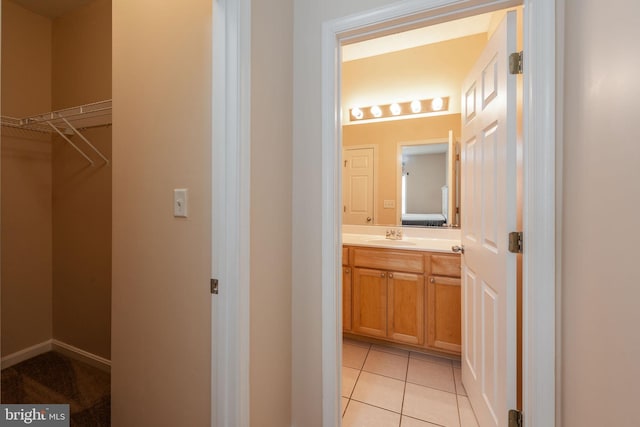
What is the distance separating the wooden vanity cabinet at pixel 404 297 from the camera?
7.22 feet

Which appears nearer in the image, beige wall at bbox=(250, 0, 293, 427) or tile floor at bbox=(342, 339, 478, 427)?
beige wall at bbox=(250, 0, 293, 427)

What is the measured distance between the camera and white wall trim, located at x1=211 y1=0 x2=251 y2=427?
3.60 ft

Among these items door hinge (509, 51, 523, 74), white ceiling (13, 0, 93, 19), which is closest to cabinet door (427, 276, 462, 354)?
door hinge (509, 51, 523, 74)

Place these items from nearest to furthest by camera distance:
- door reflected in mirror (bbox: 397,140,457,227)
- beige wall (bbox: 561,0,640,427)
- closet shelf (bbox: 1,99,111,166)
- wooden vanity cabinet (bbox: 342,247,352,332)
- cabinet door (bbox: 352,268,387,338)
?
beige wall (bbox: 561,0,640,427) < closet shelf (bbox: 1,99,111,166) < cabinet door (bbox: 352,268,387,338) < wooden vanity cabinet (bbox: 342,247,352,332) < door reflected in mirror (bbox: 397,140,457,227)

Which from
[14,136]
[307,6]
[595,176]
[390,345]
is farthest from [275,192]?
[14,136]

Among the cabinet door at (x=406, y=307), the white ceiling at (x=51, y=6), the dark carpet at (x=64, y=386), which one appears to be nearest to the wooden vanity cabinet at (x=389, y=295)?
the cabinet door at (x=406, y=307)

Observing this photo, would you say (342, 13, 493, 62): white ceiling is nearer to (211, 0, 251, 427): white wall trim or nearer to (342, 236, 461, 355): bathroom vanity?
(211, 0, 251, 427): white wall trim

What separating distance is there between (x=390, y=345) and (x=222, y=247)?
1.99 metres

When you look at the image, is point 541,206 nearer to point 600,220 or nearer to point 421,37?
point 600,220

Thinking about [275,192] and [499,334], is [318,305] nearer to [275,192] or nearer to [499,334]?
[275,192]

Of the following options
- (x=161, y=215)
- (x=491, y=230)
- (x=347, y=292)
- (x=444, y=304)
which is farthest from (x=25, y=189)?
(x=444, y=304)

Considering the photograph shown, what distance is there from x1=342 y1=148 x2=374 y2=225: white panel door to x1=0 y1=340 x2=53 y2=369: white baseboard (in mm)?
2745

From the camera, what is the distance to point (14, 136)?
2.20 metres

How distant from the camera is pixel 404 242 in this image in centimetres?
262
